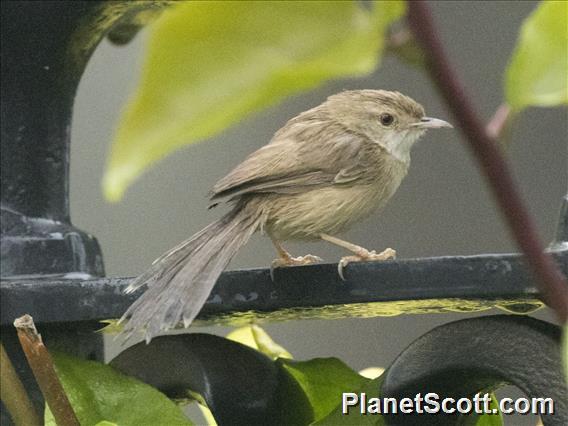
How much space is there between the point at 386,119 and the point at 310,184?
1.34 ft

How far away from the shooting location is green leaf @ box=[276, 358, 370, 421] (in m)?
1.21

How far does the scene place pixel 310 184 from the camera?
166cm

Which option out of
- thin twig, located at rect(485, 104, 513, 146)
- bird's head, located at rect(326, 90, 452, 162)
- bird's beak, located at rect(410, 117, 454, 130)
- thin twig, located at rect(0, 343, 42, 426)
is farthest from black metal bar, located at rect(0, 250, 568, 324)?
bird's beak, located at rect(410, 117, 454, 130)

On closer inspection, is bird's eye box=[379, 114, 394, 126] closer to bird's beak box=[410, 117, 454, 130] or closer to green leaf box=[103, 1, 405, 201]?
bird's beak box=[410, 117, 454, 130]

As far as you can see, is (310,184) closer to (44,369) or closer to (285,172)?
(285,172)

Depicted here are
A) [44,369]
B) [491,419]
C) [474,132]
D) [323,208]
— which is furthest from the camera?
[323,208]

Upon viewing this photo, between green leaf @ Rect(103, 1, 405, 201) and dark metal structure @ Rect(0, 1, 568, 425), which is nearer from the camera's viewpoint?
green leaf @ Rect(103, 1, 405, 201)

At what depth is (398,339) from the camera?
4617 millimetres

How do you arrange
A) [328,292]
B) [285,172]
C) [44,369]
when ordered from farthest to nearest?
[285,172] < [328,292] < [44,369]

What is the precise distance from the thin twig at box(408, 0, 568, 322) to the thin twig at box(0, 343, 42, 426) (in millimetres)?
772

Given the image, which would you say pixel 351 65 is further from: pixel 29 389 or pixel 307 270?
pixel 29 389

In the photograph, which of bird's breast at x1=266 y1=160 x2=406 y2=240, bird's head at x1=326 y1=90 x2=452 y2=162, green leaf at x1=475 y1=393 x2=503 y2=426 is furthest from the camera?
bird's head at x1=326 y1=90 x2=452 y2=162

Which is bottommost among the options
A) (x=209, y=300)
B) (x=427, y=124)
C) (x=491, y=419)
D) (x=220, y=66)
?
(x=491, y=419)

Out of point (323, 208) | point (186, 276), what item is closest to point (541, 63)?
point (186, 276)
